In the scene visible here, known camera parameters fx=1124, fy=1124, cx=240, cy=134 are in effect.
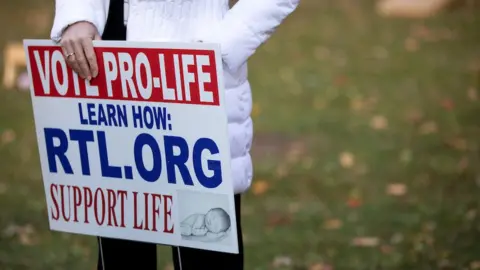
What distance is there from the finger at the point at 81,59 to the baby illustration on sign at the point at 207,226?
20.3 inches

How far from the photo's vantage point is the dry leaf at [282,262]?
18.7 feet

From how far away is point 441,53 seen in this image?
12.0 metres

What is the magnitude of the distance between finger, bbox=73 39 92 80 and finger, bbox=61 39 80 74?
17 mm

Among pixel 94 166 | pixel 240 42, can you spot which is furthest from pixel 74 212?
pixel 240 42

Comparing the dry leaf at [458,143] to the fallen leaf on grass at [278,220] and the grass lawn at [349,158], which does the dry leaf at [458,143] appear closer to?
the grass lawn at [349,158]

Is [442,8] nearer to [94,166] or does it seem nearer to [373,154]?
[373,154]

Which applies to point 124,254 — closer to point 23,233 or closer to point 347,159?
point 23,233

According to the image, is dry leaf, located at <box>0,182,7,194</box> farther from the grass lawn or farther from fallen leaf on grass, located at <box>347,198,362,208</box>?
fallen leaf on grass, located at <box>347,198,362,208</box>

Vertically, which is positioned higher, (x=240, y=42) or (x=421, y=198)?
(x=240, y=42)

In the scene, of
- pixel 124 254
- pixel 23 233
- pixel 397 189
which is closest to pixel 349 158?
pixel 397 189

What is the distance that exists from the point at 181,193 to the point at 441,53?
9068 mm

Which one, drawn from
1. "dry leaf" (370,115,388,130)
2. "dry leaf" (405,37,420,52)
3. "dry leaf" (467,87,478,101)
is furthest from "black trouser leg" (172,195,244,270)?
"dry leaf" (405,37,420,52)

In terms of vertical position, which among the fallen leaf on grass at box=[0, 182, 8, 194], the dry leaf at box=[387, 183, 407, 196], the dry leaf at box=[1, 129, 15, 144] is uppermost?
the fallen leaf on grass at box=[0, 182, 8, 194]

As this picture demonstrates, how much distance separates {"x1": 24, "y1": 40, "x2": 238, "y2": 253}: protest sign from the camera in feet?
10.3
